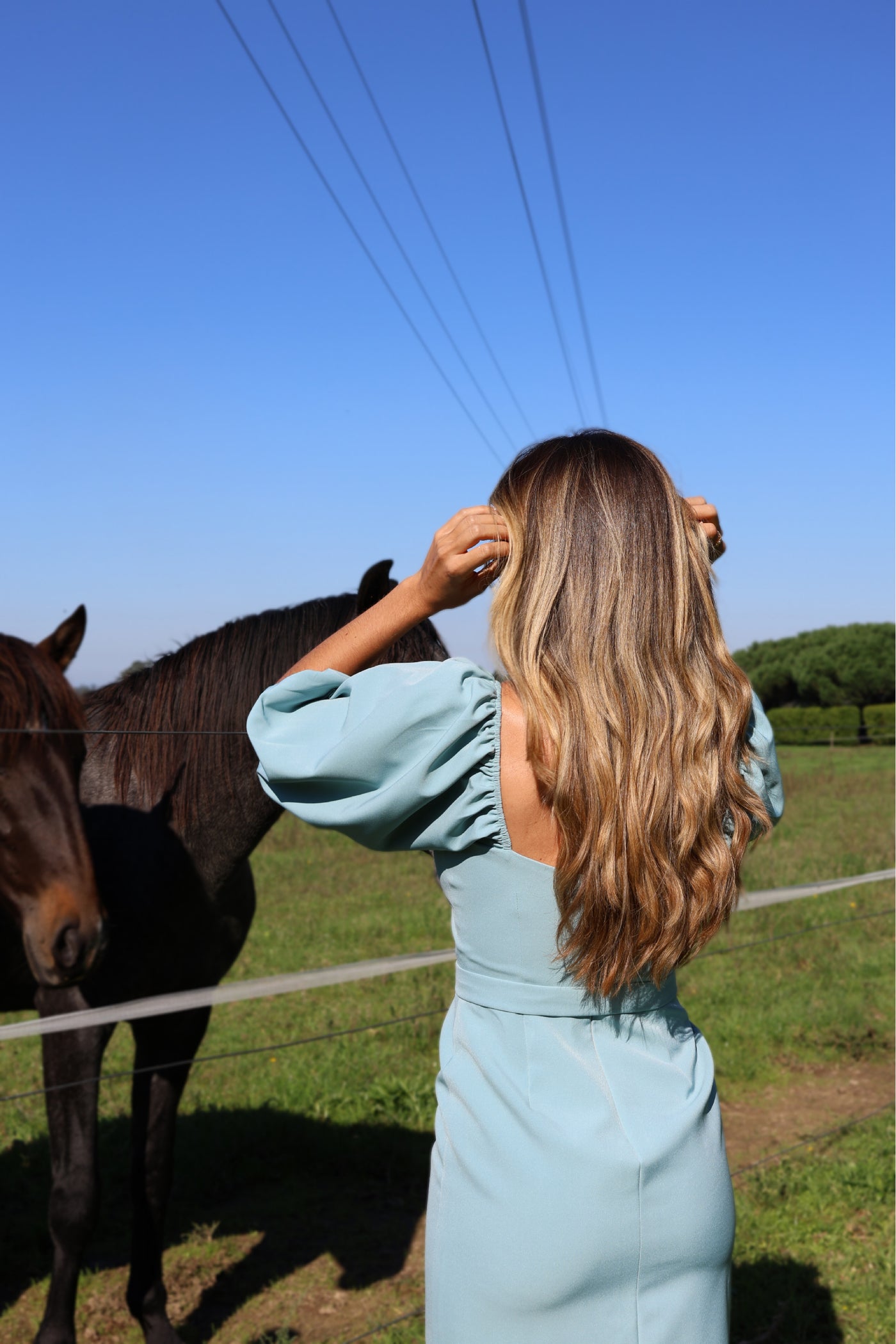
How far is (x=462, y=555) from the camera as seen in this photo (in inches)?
47.3

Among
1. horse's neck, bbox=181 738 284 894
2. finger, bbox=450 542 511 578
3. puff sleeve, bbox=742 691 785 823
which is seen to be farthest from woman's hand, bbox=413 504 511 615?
horse's neck, bbox=181 738 284 894

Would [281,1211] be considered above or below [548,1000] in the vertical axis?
below

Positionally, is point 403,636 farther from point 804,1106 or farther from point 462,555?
point 804,1106

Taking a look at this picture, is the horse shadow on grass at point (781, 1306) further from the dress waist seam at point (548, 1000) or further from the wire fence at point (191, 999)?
the dress waist seam at point (548, 1000)

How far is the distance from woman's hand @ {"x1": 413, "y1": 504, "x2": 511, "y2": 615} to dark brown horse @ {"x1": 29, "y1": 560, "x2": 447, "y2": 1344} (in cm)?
107

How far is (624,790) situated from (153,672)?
6.50 ft

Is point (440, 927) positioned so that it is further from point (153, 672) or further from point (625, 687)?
point (625, 687)

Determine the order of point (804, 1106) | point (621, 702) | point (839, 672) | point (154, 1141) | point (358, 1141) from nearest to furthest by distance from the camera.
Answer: point (621, 702) < point (154, 1141) < point (358, 1141) < point (804, 1106) < point (839, 672)

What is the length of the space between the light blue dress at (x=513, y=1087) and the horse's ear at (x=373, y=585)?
1.02 m

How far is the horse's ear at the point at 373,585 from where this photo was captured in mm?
2213

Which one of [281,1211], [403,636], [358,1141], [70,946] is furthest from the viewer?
[358,1141]

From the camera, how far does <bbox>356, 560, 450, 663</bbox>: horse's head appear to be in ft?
7.35

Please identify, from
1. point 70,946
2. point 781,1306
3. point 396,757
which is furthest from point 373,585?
point 781,1306

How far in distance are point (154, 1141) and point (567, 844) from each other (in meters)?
2.33
